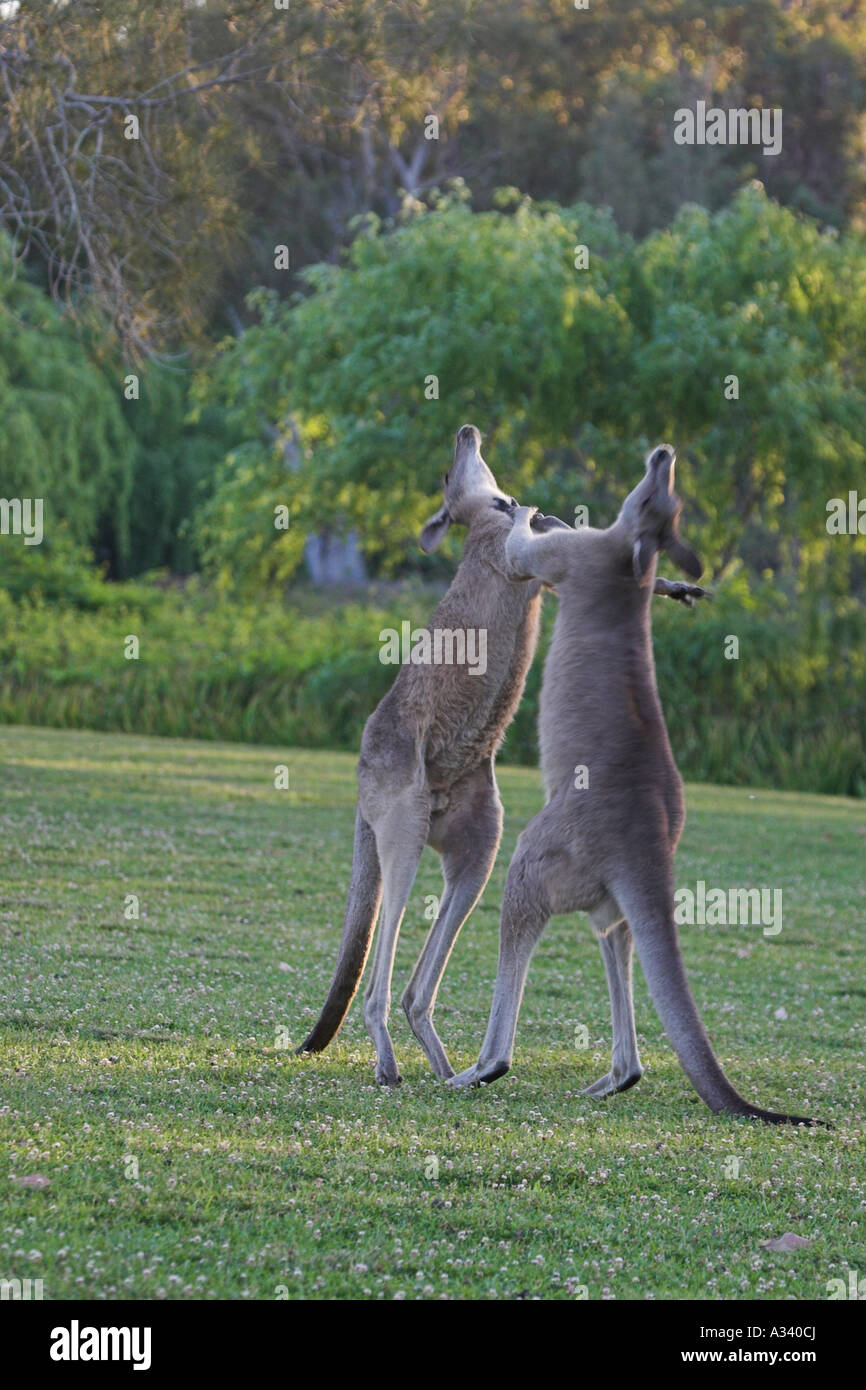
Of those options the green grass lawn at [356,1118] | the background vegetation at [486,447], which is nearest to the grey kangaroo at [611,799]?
the green grass lawn at [356,1118]

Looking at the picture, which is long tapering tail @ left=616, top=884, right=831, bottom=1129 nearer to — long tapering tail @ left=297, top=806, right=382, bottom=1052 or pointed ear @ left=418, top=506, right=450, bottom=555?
long tapering tail @ left=297, top=806, right=382, bottom=1052

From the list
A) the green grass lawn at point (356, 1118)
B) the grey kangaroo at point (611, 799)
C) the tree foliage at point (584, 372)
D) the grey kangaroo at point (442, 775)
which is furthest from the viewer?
the tree foliage at point (584, 372)

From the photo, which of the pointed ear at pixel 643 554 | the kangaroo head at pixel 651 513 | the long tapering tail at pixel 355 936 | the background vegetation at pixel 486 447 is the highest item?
the background vegetation at pixel 486 447

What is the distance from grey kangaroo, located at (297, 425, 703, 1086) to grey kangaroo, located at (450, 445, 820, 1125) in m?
0.21

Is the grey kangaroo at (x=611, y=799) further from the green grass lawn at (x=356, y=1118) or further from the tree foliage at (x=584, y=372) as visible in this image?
the tree foliage at (x=584, y=372)

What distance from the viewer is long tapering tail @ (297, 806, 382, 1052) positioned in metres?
6.31

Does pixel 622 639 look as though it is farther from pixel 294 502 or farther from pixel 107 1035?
pixel 294 502

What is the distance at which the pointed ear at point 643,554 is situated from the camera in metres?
5.81

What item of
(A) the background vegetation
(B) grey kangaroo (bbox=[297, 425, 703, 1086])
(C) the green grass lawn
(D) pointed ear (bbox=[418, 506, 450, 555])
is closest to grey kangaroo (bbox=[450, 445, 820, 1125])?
(B) grey kangaroo (bbox=[297, 425, 703, 1086])

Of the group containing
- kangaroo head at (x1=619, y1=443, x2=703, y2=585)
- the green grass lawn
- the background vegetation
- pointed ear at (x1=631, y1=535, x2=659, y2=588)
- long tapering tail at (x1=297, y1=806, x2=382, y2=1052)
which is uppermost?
the background vegetation

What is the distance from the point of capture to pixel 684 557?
608 cm

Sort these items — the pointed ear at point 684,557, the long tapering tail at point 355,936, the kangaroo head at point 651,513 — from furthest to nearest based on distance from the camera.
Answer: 1. the long tapering tail at point 355,936
2. the pointed ear at point 684,557
3. the kangaroo head at point 651,513

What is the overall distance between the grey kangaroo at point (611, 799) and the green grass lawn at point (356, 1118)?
13.6 inches

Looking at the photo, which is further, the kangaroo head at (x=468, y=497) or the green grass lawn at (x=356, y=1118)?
the kangaroo head at (x=468, y=497)
